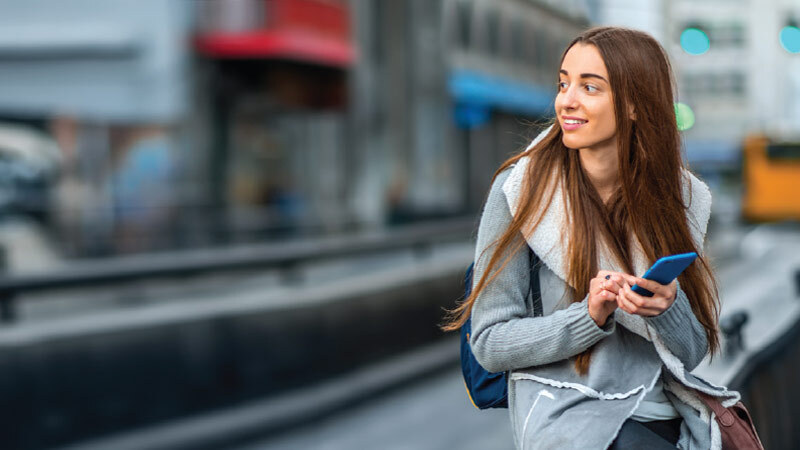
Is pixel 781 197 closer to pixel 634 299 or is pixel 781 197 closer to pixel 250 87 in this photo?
pixel 250 87

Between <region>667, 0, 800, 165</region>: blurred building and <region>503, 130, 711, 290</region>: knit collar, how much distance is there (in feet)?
220

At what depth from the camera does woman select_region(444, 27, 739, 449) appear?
2.01 metres

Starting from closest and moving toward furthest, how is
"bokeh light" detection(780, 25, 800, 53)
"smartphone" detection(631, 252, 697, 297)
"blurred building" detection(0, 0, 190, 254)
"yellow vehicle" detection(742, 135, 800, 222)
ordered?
1. "smartphone" detection(631, 252, 697, 297)
2. "bokeh light" detection(780, 25, 800, 53)
3. "blurred building" detection(0, 0, 190, 254)
4. "yellow vehicle" detection(742, 135, 800, 222)

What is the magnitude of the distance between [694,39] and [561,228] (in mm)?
11761

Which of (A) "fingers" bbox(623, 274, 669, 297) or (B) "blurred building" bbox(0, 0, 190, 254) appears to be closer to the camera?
(A) "fingers" bbox(623, 274, 669, 297)

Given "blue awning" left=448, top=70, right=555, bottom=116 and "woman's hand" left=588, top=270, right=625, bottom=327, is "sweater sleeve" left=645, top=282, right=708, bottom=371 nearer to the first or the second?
"woman's hand" left=588, top=270, right=625, bottom=327

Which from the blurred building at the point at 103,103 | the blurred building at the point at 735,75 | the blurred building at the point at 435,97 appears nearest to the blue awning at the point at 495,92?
the blurred building at the point at 435,97

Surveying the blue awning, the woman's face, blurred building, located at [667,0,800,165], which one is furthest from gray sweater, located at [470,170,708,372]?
blurred building, located at [667,0,800,165]

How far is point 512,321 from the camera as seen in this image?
207 cm

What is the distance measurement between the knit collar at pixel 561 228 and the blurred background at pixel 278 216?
0.87 feet

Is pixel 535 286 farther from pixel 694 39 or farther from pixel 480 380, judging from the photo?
pixel 694 39

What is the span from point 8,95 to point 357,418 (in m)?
8.78

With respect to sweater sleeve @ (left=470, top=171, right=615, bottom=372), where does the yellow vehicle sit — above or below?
below

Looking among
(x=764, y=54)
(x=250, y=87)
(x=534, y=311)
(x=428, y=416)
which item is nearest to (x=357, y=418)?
(x=428, y=416)
